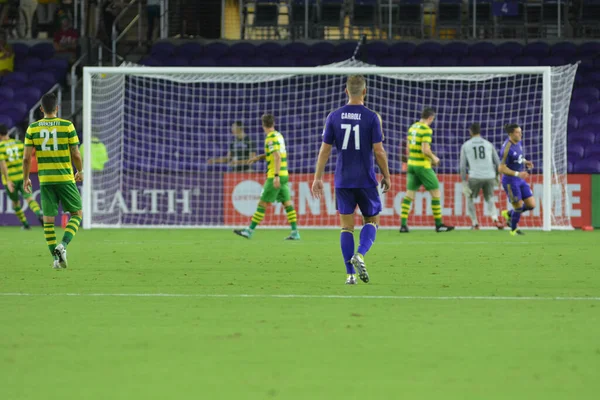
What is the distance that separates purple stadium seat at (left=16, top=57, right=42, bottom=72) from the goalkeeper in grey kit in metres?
10.9

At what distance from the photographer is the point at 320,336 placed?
6.06 metres

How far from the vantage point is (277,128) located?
23203mm

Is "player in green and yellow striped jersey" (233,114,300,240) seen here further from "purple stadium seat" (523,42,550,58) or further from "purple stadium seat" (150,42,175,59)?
"purple stadium seat" (523,42,550,58)

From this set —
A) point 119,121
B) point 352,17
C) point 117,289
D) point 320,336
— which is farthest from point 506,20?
point 320,336

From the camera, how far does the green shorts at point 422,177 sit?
1852 cm

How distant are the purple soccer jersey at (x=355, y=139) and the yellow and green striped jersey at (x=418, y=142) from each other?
912cm

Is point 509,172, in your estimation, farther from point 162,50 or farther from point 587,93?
point 162,50

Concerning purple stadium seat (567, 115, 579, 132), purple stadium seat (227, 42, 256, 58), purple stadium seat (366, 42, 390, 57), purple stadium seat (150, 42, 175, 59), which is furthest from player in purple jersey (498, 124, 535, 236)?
purple stadium seat (150, 42, 175, 59)

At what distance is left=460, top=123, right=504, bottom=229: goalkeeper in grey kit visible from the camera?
19859 millimetres

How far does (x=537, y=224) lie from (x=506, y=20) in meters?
6.52

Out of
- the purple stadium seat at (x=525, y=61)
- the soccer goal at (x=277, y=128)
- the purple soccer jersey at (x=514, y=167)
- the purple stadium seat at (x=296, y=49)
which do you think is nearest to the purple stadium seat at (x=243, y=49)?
the purple stadium seat at (x=296, y=49)

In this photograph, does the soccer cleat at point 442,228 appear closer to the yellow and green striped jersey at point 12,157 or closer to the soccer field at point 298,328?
the soccer field at point 298,328

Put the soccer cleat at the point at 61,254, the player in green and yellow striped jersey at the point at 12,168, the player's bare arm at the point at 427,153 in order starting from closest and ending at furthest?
the soccer cleat at the point at 61,254
the player's bare arm at the point at 427,153
the player in green and yellow striped jersey at the point at 12,168

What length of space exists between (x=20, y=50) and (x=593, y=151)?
13.7m
